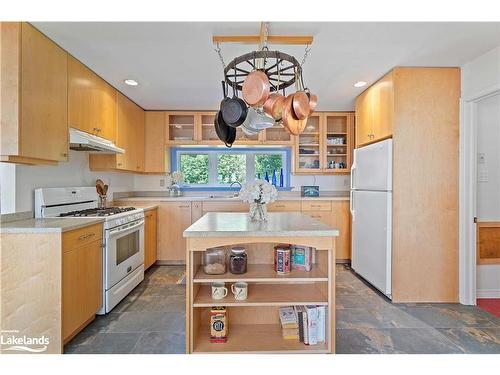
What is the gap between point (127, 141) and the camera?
3.61m

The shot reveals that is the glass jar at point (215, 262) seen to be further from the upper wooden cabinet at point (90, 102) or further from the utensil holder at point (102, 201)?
the utensil holder at point (102, 201)

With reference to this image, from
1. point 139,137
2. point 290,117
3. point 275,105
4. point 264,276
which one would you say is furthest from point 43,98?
point 264,276

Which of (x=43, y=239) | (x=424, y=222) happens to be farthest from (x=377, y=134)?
(x=43, y=239)

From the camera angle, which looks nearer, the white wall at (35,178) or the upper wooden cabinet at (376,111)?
the white wall at (35,178)

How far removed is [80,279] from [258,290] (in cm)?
132

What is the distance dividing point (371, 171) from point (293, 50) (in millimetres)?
1551

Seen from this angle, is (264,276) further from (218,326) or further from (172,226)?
(172,226)

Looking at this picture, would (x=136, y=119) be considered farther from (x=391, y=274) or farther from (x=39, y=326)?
(x=391, y=274)

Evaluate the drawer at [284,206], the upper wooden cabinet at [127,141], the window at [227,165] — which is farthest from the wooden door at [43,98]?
the drawer at [284,206]

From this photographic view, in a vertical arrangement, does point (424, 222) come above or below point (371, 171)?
below

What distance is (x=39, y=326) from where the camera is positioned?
183cm

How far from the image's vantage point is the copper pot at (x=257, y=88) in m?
1.61

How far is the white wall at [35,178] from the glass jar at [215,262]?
61.6 inches
